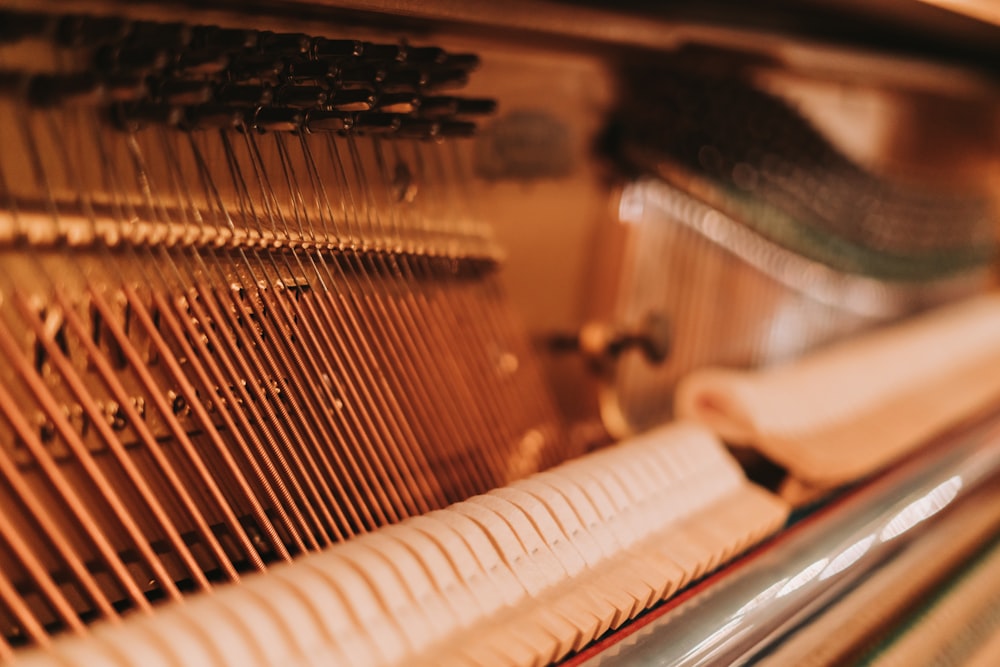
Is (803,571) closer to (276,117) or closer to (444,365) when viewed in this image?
(444,365)

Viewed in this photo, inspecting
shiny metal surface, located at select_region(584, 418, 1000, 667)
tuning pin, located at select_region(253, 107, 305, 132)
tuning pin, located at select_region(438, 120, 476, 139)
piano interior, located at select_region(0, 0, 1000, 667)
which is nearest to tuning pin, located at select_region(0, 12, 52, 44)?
piano interior, located at select_region(0, 0, 1000, 667)

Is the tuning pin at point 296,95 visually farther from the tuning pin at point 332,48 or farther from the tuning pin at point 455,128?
the tuning pin at point 455,128

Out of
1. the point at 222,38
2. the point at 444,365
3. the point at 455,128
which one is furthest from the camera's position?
the point at 444,365

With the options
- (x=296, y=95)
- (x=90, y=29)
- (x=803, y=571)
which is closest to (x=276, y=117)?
(x=296, y=95)

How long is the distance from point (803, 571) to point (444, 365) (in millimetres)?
733

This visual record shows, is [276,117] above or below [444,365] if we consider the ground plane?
above

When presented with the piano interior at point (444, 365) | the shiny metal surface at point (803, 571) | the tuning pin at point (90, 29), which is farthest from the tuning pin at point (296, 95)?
the shiny metal surface at point (803, 571)

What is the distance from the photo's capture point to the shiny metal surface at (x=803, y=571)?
3.87ft

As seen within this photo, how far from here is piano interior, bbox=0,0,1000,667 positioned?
102cm

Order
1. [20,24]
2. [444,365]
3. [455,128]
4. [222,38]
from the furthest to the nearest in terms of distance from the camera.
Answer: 1. [444,365]
2. [455,128]
3. [222,38]
4. [20,24]

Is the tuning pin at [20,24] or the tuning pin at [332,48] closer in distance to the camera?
the tuning pin at [20,24]

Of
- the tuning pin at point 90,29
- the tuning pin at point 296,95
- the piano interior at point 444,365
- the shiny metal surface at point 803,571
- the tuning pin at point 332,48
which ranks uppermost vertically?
the tuning pin at point 90,29

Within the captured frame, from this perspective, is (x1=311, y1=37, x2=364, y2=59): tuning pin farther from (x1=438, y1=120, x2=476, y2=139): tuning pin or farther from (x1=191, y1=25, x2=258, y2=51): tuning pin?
(x1=438, y1=120, x2=476, y2=139): tuning pin

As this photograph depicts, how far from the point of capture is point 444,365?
147cm
